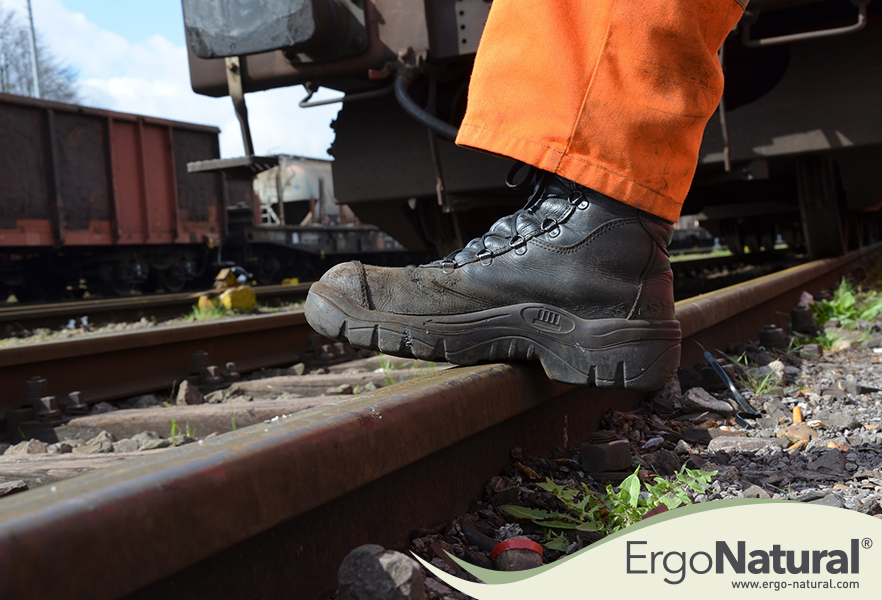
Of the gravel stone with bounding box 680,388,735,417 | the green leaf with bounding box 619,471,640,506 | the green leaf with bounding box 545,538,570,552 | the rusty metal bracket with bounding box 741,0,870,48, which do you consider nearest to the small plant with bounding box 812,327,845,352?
the rusty metal bracket with bounding box 741,0,870,48

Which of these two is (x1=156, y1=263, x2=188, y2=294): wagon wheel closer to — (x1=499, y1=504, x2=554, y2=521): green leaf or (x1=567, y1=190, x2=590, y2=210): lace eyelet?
(x1=567, y1=190, x2=590, y2=210): lace eyelet

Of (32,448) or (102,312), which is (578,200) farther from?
(102,312)

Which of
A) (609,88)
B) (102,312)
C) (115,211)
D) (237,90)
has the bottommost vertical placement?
(102,312)

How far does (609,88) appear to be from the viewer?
144 cm

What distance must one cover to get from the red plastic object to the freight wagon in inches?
416

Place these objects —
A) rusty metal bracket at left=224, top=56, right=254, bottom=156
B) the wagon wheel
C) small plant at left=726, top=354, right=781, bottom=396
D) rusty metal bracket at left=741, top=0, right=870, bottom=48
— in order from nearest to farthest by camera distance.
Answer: small plant at left=726, top=354, right=781, bottom=396 < rusty metal bracket at left=741, top=0, right=870, bottom=48 < rusty metal bracket at left=224, top=56, right=254, bottom=156 < the wagon wheel

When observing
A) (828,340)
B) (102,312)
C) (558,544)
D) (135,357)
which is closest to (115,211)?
(102,312)

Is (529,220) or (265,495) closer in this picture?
(265,495)

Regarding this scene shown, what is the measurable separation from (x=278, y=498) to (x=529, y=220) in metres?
0.91

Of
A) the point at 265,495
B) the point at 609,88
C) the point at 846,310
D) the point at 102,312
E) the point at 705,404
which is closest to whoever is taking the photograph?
the point at 265,495

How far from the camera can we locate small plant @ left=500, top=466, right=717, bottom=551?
4.15 feet

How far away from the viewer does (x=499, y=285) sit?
1.59 metres

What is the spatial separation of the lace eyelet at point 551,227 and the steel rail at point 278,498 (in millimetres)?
275

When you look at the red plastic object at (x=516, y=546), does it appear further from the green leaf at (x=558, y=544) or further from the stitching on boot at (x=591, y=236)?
the stitching on boot at (x=591, y=236)
